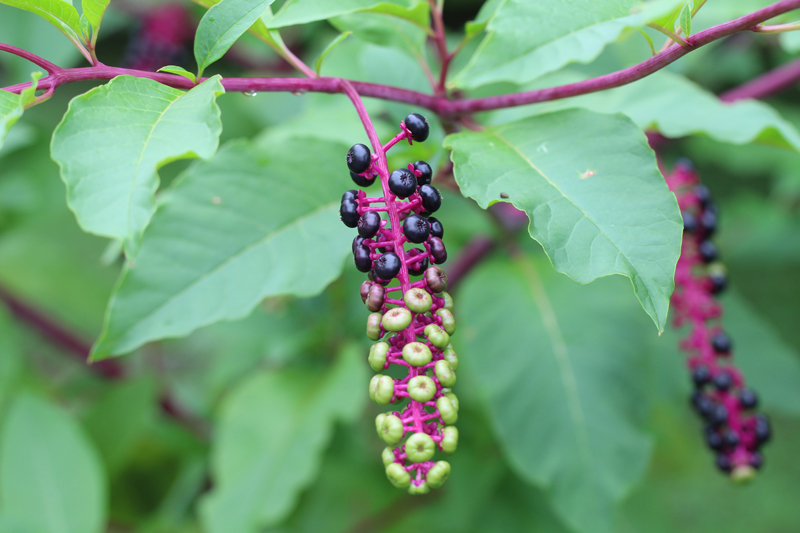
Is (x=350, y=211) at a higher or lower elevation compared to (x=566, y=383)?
higher

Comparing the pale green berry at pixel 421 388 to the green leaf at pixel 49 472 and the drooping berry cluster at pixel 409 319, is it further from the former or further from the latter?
the green leaf at pixel 49 472

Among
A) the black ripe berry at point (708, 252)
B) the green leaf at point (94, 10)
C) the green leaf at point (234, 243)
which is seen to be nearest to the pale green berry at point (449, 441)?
the green leaf at point (234, 243)

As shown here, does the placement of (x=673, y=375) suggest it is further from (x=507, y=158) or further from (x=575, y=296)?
(x=507, y=158)

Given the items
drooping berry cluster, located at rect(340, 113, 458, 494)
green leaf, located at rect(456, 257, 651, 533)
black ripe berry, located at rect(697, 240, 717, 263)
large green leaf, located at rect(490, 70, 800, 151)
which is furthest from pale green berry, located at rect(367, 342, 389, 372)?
black ripe berry, located at rect(697, 240, 717, 263)

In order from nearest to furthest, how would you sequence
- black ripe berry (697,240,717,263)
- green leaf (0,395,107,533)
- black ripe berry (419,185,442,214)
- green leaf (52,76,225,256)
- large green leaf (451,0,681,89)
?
green leaf (52,76,225,256) < black ripe berry (419,185,442,214) < large green leaf (451,0,681,89) < black ripe berry (697,240,717,263) < green leaf (0,395,107,533)

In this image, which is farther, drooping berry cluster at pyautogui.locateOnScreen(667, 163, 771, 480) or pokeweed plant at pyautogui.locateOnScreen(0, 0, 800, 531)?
drooping berry cluster at pyautogui.locateOnScreen(667, 163, 771, 480)

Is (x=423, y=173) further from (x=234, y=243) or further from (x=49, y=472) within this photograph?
(x=49, y=472)

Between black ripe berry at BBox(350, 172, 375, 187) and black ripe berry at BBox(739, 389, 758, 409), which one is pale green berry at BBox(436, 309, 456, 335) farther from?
black ripe berry at BBox(739, 389, 758, 409)

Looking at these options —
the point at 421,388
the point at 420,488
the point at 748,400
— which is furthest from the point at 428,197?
the point at 748,400

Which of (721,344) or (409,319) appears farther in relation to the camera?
(721,344)
